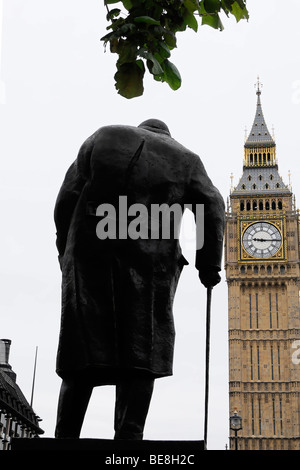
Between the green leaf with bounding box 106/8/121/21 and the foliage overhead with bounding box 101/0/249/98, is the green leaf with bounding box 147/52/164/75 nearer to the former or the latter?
the foliage overhead with bounding box 101/0/249/98

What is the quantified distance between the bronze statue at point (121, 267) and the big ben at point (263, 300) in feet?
204

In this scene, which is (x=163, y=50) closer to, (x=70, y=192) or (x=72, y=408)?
(x=70, y=192)

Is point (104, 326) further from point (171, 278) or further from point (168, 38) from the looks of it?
point (168, 38)

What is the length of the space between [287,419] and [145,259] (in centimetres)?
6348

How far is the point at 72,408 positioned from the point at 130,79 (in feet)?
6.47

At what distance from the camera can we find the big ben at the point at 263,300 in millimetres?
65688

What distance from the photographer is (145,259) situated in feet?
15.2

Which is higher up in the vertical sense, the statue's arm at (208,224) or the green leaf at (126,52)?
the green leaf at (126,52)

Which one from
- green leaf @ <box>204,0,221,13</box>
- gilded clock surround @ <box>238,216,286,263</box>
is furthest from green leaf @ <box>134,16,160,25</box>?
gilded clock surround @ <box>238,216,286,263</box>

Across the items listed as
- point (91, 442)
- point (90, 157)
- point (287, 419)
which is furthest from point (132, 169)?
point (287, 419)

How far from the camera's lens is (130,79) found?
391 centimetres

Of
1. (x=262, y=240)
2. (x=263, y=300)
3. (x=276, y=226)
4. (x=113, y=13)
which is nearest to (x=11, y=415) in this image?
(x=263, y=300)

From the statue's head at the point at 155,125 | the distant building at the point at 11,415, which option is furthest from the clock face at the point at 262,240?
the statue's head at the point at 155,125

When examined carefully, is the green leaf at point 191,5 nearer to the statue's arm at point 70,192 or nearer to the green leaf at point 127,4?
the green leaf at point 127,4
